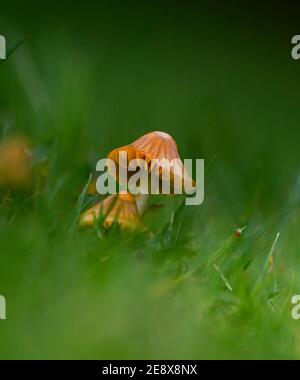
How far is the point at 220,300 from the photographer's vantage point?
147 centimetres

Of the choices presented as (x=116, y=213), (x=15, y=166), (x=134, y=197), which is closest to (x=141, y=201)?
(x=134, y=197)

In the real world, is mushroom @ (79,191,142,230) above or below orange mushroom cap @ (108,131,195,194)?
below

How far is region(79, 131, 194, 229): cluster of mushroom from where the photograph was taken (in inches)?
62.9

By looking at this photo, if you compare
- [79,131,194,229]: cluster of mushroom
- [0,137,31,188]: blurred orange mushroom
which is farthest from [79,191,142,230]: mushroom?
[0,137,31,188]: blurred orange mushroom

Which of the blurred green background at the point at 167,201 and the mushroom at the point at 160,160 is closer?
the blurred green background at the point at 167,201

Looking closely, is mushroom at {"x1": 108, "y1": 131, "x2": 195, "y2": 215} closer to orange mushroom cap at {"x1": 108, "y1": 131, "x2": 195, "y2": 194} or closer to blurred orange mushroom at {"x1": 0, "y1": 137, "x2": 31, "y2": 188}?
orange mushroom cap at {"x1": 108, "y1": 131, "x2": 195, "y2": 194}

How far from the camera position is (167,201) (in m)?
2.06

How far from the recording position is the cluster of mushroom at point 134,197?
5.24 ft

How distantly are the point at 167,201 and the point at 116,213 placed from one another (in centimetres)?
49

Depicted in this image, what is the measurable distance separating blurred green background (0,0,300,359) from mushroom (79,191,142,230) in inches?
1.5

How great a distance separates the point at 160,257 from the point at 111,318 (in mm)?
230

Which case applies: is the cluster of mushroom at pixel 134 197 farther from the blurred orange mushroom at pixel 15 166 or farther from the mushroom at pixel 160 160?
the blurred orange mushroom at pixel 15 166

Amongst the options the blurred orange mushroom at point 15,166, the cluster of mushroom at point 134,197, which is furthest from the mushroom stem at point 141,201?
the blurred orange mushroom at point 15,166

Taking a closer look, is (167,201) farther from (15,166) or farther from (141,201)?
(15,166)
